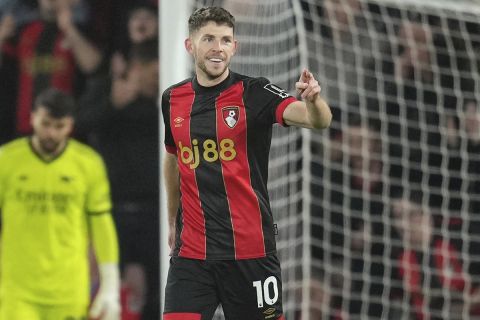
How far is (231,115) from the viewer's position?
12.7 feet

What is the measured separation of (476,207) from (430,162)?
46 centimetres

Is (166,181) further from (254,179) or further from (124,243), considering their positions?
(124,243)

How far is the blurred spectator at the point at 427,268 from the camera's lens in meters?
6.89

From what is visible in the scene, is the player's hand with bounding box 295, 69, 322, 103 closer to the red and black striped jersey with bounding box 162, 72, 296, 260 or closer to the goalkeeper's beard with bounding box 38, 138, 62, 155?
the red and black striped jersey with bounding box 162, 72, 296, 260

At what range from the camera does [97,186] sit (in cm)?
638

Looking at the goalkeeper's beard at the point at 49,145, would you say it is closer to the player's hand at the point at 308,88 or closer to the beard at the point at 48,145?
the beard at the point at 48,145

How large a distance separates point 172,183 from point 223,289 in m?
0.49

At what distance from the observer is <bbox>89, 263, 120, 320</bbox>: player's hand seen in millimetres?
6266

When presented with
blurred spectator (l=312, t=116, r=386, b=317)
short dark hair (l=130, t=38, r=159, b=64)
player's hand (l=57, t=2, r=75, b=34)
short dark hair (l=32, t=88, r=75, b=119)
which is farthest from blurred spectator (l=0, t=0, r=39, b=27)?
blurred spectator (l=312, t=116, r=386, b=317)

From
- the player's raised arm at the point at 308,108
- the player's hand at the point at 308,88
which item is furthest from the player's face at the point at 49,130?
the player's hand at the point at 308,88

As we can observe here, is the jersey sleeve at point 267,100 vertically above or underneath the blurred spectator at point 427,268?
above

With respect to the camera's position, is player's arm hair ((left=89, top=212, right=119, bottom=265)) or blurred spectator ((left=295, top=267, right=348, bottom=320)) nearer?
player's arm hair ((left=89, top=212, right=119, bottom=265))

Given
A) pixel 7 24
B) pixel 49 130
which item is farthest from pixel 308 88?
pixel 7 24

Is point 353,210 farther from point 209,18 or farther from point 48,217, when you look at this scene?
point 209,18
